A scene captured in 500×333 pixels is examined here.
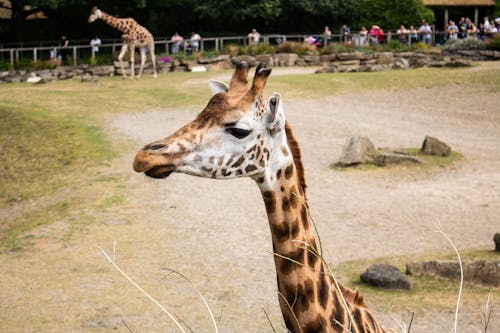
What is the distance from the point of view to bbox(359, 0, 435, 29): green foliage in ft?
128

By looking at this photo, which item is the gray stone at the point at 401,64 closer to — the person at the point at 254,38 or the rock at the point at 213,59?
the person at the point at 254,38

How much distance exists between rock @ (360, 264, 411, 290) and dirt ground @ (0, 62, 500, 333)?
0.59m

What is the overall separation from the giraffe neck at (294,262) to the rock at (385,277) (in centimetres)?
504

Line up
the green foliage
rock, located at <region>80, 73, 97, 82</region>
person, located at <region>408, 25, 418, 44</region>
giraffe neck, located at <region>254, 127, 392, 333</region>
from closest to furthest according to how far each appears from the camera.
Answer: giraffe neck, located at <region>254, 127, 392, 333</region> → rock, located at <region>80, 73, 97, 82</region> → person, located at <region>408, 25, 418, 44</region> → the green foliage

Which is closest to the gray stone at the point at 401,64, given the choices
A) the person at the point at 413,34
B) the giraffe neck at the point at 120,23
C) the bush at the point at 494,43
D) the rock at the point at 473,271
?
the bush at the point at 494,43

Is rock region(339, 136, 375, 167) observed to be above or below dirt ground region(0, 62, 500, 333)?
above

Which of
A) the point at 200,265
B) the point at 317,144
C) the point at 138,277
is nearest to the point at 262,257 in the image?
the point at 200,265

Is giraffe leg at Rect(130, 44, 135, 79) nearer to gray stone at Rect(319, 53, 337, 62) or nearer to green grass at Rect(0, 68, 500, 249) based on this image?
green grass at Rect(0, 68, 500, 249)

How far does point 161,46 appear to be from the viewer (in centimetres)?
3653

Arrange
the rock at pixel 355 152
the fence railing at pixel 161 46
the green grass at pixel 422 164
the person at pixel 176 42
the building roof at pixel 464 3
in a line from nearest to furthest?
1. the green grass at pixel 422 164
2. the rock at pixel 355 152
3. the fence railing at pixel 161 46
4. the person at pixel 176 42
5. the building roof at pixel 464 3

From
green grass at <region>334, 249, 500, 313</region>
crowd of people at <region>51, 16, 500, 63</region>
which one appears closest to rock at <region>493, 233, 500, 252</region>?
green grass at <region>334, 249, 500, 313</region>

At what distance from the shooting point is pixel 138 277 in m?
10.5

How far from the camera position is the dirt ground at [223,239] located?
9250mm

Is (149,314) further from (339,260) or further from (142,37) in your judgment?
(142,37)
